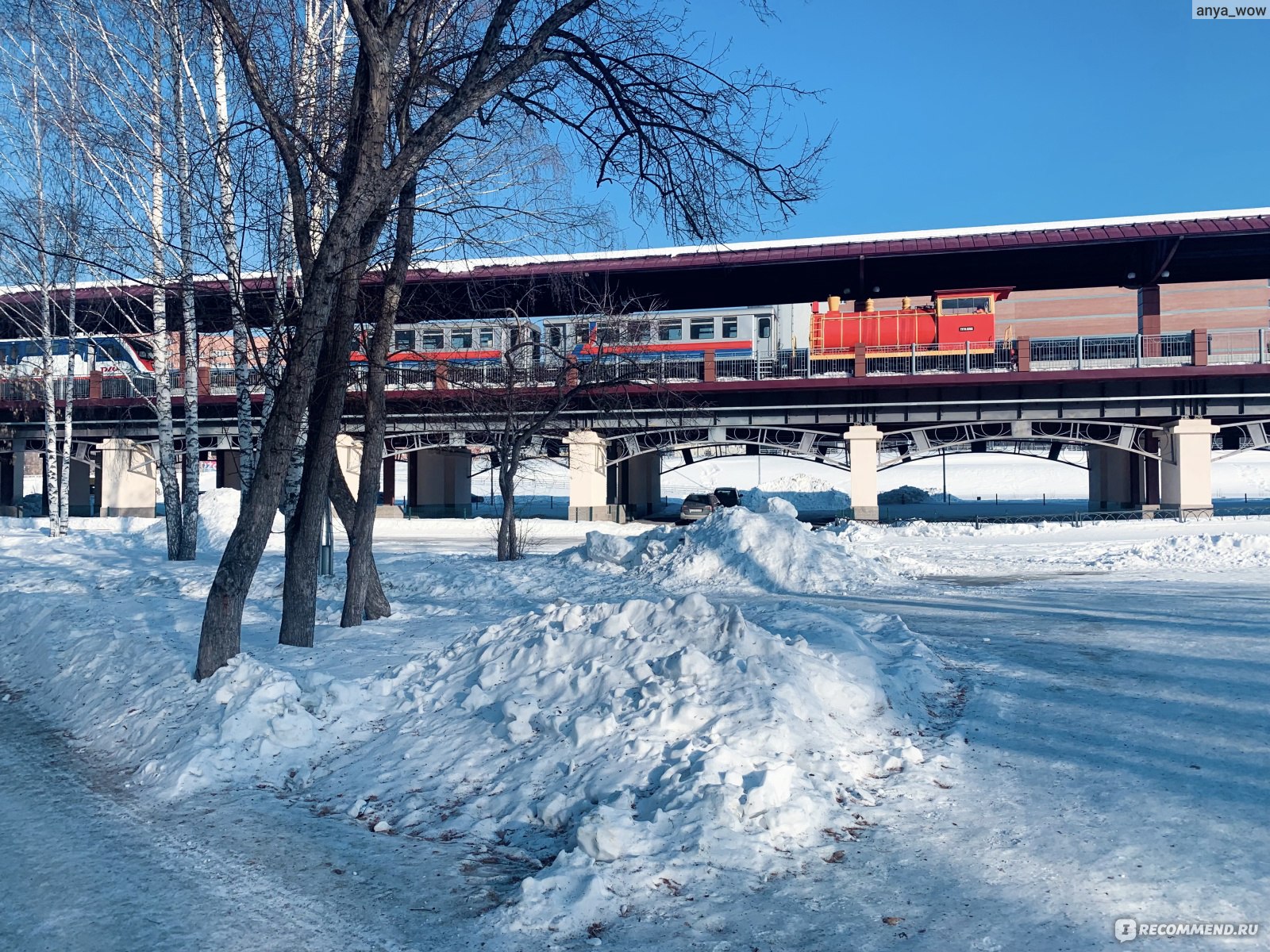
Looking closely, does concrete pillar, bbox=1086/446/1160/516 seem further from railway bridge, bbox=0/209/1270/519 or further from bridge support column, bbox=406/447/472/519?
bridge support column, bbox=406/447/472/519

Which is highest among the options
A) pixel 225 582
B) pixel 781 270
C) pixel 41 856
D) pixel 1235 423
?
pixel 781 270

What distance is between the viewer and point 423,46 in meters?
9.52

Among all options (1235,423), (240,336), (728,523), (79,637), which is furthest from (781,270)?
(79,637)

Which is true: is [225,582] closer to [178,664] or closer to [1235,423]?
[178,664]

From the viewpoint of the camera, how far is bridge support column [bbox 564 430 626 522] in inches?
1416

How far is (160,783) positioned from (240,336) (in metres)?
8.20

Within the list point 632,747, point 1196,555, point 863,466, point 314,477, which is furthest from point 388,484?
point 632,747

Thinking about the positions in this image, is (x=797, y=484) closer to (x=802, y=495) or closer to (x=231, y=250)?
(x=802, y=495)

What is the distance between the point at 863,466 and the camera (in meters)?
34.0

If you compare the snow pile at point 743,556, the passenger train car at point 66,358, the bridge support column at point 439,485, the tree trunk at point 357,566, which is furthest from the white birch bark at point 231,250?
the bridge support column at point 439,485

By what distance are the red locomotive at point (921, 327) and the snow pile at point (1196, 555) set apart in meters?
14.1

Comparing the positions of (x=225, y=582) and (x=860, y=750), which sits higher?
(x=225, y=582)

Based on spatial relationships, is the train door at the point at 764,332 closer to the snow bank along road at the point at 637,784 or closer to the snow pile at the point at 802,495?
the snow pile at the point at 802,495

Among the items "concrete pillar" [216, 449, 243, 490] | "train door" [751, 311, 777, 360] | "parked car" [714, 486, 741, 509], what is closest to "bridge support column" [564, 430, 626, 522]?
"train door" [751, 311, 777, 360]
